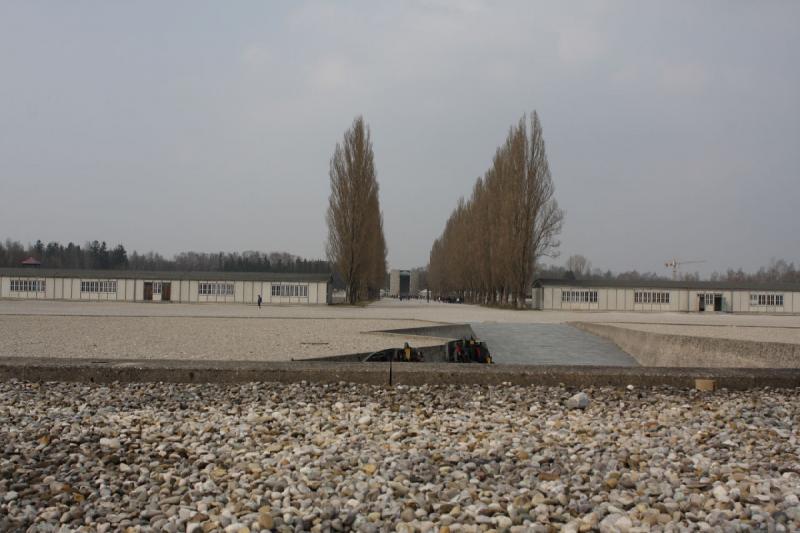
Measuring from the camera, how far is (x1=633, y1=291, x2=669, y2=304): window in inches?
1996

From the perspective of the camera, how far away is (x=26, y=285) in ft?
168

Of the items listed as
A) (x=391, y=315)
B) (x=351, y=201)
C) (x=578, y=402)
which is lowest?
(x=391, y=315)

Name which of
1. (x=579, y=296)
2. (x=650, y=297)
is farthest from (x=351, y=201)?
(x=650, y=297)

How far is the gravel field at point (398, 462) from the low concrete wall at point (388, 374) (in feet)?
1.36

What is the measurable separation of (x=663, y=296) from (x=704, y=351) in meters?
41.3

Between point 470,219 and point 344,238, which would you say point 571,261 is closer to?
point 470,219

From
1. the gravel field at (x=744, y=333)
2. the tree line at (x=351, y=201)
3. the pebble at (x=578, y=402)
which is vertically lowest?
the gravel field at (x=744, y=333)

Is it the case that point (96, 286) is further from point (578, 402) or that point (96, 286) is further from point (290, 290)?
point (578, 402)

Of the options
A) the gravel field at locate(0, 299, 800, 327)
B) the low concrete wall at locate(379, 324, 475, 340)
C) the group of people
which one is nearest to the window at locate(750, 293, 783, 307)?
the gravel field at locate(0, 299, 800, 327)

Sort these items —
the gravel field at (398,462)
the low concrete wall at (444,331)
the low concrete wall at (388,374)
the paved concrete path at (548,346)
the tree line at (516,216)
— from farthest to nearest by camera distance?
the tree line at (516,216)
the low concrete wall at (444,331)
the paved concrete path at (548,346)
the low concrete wall at (388,374)
the gravel field at (398,462)

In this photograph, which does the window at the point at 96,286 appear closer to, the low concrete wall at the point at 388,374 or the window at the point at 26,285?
the window at the point at 26,285

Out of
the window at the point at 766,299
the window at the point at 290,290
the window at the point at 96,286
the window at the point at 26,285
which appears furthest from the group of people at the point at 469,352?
the window at the point at 26,285

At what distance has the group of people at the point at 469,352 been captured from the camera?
14180mm

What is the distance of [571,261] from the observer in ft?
622
